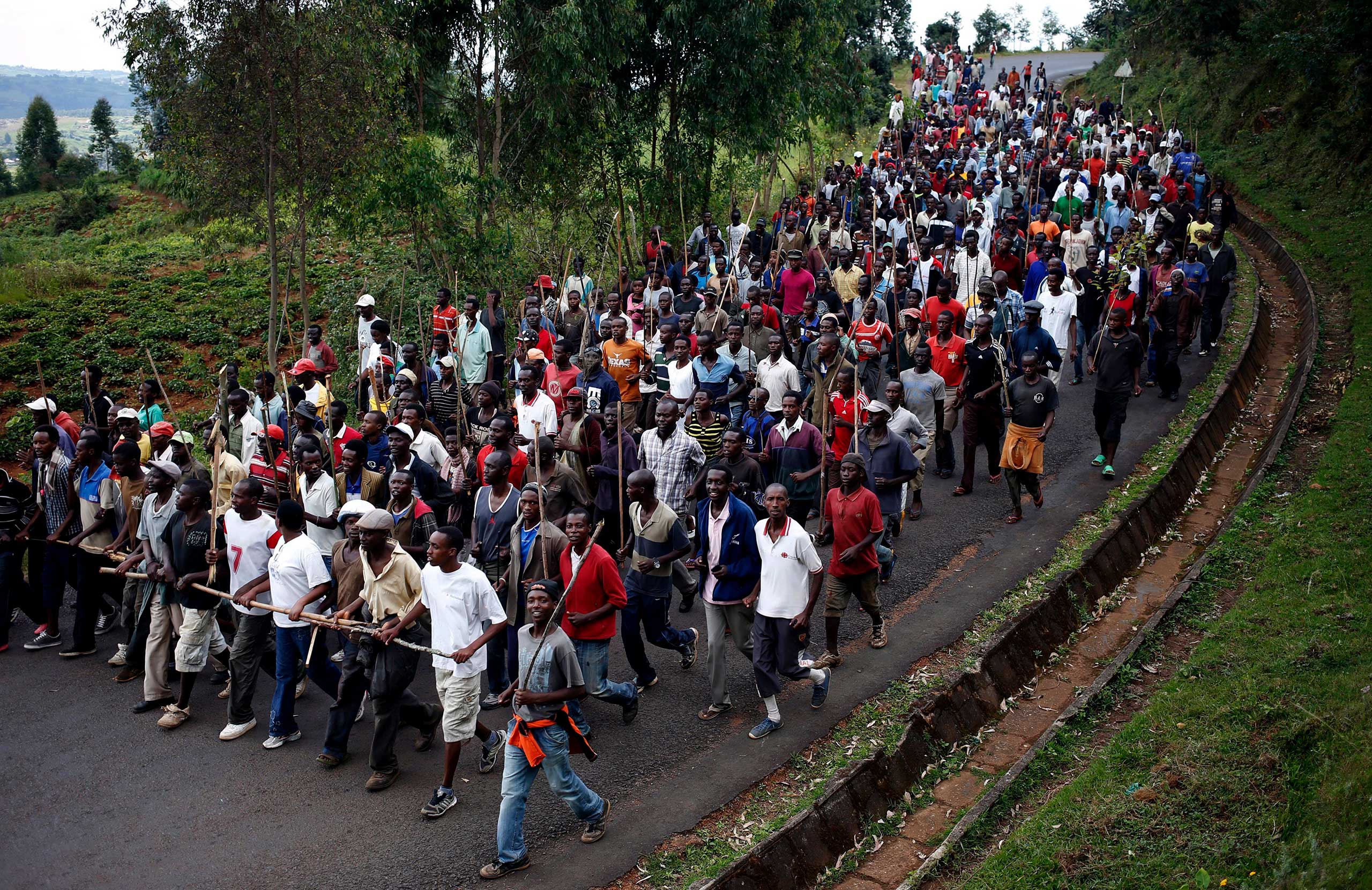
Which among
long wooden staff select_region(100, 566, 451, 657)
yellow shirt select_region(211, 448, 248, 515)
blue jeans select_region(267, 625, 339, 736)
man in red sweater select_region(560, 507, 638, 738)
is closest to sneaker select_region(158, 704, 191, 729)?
blue jeans select_region(267, 625, 339, 736)

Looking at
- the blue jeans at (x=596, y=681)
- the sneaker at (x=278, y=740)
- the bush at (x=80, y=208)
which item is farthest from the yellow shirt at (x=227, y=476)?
the bush at (x=80, y=208)

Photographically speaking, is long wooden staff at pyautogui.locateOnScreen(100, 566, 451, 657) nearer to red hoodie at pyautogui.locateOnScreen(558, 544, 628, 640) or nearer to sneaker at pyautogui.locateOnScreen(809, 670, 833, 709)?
red hoodie at pyautogui.locateOnScreen(558, 544, 628, 640)

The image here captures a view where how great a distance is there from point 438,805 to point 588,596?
167 centimetres

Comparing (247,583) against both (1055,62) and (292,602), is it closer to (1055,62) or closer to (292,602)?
(292,602)

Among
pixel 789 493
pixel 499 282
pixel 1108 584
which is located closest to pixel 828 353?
pixel 789 493

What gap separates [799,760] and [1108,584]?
4.46m

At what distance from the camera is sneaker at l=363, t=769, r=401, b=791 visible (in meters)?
7.53

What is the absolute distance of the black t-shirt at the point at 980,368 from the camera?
11656mm

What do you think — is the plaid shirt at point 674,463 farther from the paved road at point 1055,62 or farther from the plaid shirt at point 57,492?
the paved road at point 1055,62

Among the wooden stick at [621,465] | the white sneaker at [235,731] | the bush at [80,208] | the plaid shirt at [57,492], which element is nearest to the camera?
the white sneaker at [235,731]

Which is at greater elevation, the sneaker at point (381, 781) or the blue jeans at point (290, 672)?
the blue jeans at point (290, 672)

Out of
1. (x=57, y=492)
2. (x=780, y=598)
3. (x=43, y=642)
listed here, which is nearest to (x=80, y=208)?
(x=57, y=492)

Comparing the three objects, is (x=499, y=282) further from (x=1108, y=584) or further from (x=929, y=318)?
(x=1108, y=584)

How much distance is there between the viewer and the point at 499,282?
19516 mm
